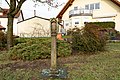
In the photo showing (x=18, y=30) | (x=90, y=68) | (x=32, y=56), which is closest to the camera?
(x=90, y=68)

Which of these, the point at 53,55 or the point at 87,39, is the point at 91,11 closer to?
the point at 87,39

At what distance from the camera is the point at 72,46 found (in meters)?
11.9

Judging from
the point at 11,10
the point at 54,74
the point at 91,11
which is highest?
the point at 91,11

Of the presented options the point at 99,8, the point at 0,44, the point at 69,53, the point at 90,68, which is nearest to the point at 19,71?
the point at 90,68

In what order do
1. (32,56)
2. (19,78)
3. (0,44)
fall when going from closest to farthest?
(19,78), (32,56), (0,44)

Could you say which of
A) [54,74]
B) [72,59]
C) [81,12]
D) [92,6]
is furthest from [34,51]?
[92,6]

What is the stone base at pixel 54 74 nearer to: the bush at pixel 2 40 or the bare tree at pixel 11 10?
the bare tree at pixel 11 10

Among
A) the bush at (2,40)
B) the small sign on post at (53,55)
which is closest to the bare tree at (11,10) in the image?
the bush at (2,40)

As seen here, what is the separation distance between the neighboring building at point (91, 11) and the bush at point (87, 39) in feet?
74.3

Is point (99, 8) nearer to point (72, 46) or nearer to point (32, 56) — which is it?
point (72, 46)

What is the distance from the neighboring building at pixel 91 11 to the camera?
119ft

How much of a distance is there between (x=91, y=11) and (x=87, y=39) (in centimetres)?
2933

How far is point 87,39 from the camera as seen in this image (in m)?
11.5

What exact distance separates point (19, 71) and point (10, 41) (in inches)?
261
